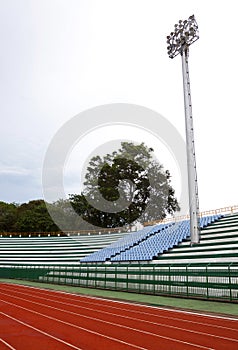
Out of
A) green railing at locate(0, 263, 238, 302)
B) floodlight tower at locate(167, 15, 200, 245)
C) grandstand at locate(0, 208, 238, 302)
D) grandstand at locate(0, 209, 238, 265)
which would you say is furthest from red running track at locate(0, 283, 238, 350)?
floodlight tower at locate(167, 15, 200, 245)

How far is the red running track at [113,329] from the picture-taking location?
6605 millimetres

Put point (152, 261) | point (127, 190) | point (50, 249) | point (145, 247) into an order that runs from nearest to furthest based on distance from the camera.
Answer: point (152, 261)
point (145, 247)
point (50, 249)
point (127, 190)

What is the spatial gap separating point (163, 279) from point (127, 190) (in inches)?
1354

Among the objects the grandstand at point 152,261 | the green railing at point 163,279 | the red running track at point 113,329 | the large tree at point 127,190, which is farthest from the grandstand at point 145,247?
the large tree at point 127,190

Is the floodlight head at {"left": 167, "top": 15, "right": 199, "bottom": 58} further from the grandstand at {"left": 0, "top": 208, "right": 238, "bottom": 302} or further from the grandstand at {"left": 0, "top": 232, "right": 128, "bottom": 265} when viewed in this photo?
the grandstand at {"left": 0, "top": 232, "right": 128, "bottom": 265}

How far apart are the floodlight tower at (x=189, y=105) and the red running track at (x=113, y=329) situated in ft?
35.1

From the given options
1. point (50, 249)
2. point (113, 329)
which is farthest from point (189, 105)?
point (50, 249)

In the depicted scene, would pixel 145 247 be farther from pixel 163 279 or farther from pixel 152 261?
pixel 163 279

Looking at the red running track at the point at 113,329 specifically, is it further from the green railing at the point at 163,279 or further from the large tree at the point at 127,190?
the large tree at the point at 127,190

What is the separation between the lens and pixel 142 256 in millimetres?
23953

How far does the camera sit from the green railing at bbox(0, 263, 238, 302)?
12703 millimetres

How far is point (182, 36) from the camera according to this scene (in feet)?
79.6

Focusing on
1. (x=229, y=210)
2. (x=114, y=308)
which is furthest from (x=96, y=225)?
(x=114, y=308)

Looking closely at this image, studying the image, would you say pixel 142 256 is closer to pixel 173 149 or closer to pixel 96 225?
pixel 173 149
